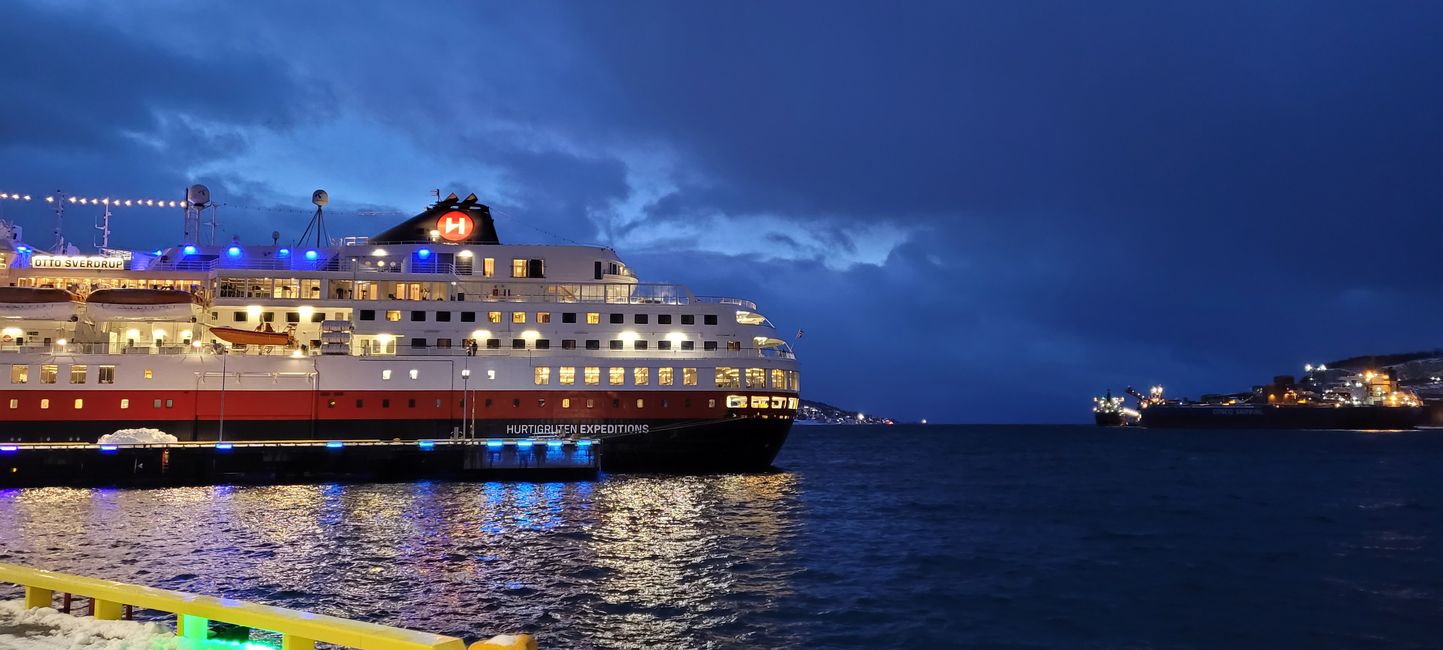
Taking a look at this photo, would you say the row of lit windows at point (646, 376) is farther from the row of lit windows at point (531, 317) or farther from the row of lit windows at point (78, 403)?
the row of lit windows at point (78, 403)

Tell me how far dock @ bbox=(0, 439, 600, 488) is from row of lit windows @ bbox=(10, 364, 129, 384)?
180 inches

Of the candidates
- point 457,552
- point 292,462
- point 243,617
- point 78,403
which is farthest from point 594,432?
point 243,617

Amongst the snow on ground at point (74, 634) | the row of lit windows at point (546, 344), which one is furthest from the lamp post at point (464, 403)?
the snow on ground at point (74, 634)

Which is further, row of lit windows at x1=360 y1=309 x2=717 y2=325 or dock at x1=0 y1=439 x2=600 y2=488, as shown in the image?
row of lit windows at x1=360 y1=309 x2=717 y2=325

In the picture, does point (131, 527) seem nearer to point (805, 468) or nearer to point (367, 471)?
point (367, 471)

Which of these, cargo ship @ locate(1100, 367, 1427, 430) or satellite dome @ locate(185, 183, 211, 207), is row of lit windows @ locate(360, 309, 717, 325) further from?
cargo ship @ locate(1100, 367, 1427, 430)

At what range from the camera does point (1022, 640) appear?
1572 cm

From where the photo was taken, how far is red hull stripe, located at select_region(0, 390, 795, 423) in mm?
42594

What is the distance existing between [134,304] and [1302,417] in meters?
162

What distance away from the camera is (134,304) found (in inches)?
1800

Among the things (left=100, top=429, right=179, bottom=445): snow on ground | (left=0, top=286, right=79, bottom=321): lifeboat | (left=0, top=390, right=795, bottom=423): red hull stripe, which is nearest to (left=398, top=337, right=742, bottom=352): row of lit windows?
(left=0, top=390, right=795, bottom=423): red hull stripe

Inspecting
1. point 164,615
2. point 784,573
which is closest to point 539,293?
point 784,573

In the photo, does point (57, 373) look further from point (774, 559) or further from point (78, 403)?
point (774, 559)

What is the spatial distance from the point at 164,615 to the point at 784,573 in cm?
1217
